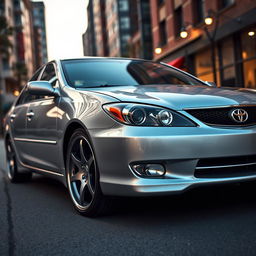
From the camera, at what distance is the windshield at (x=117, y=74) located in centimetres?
448

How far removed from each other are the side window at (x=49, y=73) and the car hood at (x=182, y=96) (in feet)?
3.73

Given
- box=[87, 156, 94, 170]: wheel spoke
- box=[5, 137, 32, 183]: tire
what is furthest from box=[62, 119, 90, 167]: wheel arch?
box=[5, 137, 32, 183]: tire

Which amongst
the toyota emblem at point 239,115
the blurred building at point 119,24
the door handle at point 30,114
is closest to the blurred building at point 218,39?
the door handle at point 30,114

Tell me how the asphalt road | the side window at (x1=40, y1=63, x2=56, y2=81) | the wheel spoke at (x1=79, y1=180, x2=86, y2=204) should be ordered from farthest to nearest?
the side window at (x1=40, y1=63, x2=56, y2=81) < the wheel spoke at (x1=79, y1=180, x2=86, y2=204) < the asphalt road

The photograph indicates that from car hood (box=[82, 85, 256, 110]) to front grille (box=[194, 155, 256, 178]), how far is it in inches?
16.7

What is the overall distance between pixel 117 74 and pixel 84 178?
1.33 metres

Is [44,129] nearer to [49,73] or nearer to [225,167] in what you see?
[49,73]

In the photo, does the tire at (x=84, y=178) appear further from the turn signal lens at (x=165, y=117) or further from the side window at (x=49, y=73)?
the side window at (x=49, y=73)

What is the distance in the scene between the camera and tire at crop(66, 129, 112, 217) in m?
3.56

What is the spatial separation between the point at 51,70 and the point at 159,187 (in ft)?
7.83

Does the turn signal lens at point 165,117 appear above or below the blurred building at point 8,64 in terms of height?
below

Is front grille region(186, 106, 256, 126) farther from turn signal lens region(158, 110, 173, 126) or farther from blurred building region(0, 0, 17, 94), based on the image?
blurred building region(0, 0, 17, 94)

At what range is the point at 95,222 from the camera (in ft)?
11.5

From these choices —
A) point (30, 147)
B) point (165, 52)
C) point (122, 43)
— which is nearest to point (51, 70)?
point (30, 147)
